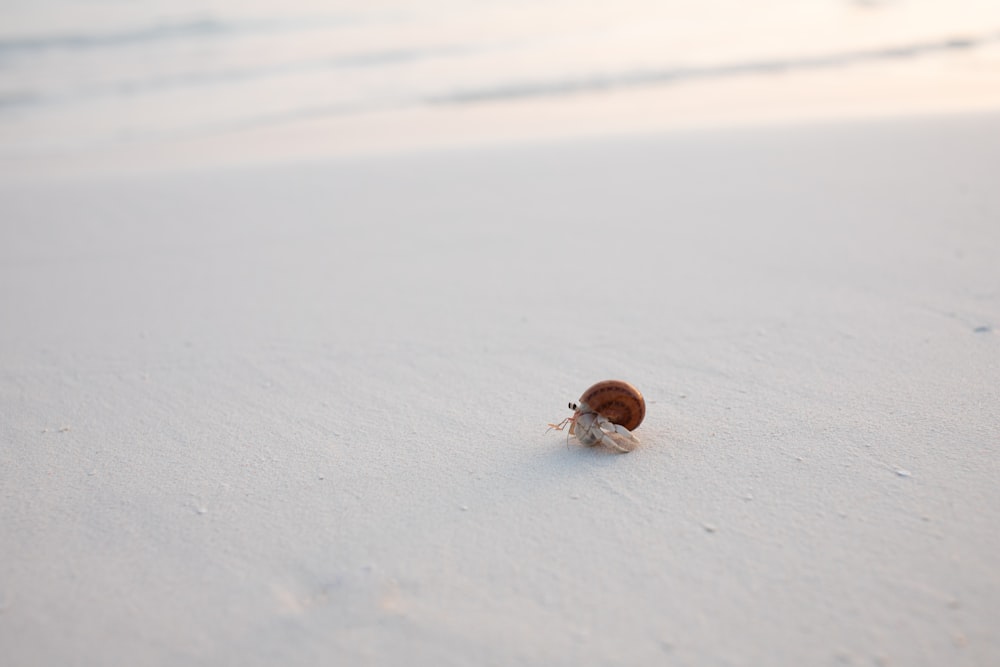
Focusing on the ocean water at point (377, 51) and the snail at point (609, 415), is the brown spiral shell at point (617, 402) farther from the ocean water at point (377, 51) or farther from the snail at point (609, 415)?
the ocean water at point (377, 51)

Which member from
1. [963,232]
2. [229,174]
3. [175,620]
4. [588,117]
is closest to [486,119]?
[588,117]

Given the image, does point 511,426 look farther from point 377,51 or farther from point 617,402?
point 377,51

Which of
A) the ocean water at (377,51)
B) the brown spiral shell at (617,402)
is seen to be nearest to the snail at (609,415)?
the brown spiral shell at (617,402)

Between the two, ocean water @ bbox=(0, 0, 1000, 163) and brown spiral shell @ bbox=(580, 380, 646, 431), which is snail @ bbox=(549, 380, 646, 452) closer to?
brown spiral shell @ bbox=(580, 380, 646, 431)

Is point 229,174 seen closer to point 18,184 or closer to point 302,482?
point 18,184

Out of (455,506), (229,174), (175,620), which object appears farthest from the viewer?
(229,174)

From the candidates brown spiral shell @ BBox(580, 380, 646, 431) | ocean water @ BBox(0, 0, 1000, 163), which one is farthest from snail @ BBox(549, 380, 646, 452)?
ocean water @ BBox(0, 0, 1000, 163)
